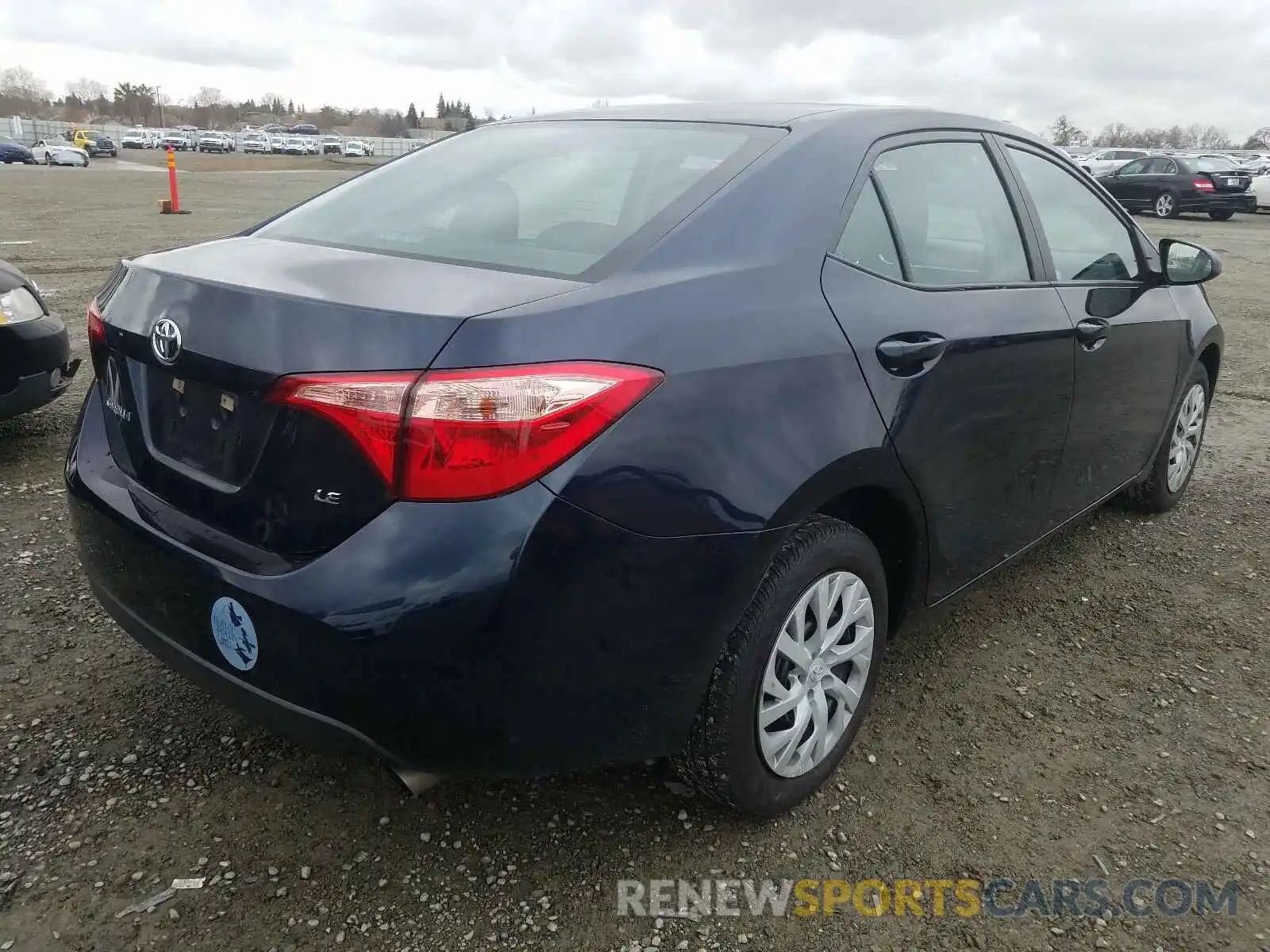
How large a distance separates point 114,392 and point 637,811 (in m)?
1.53

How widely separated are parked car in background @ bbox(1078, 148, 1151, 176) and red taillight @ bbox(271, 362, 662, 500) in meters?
27.9

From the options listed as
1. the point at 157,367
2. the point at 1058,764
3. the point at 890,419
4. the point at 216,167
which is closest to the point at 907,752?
the point at 1058,764

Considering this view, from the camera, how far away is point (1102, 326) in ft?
10.2

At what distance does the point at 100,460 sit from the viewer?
7.33ft

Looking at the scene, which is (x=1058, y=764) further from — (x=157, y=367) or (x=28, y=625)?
(x=28, y=625)

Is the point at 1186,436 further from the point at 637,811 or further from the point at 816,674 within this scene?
the point at 637,811

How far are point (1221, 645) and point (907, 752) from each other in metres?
1.38

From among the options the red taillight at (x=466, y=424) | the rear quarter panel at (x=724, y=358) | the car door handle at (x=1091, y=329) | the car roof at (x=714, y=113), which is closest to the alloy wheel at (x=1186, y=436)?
the car door handle at (x=1091, y=329)

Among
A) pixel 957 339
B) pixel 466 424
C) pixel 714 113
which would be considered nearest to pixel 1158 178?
pixel 714 113

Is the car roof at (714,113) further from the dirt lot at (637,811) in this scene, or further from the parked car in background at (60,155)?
the parked car in background at (60,155)

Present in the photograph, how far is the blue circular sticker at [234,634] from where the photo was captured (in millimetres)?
1818

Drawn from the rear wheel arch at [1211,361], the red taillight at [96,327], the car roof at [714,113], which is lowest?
the rear wheel arch at [1211,361]

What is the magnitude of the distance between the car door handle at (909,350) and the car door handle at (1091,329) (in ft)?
2.78

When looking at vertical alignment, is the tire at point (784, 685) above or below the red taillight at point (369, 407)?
below
